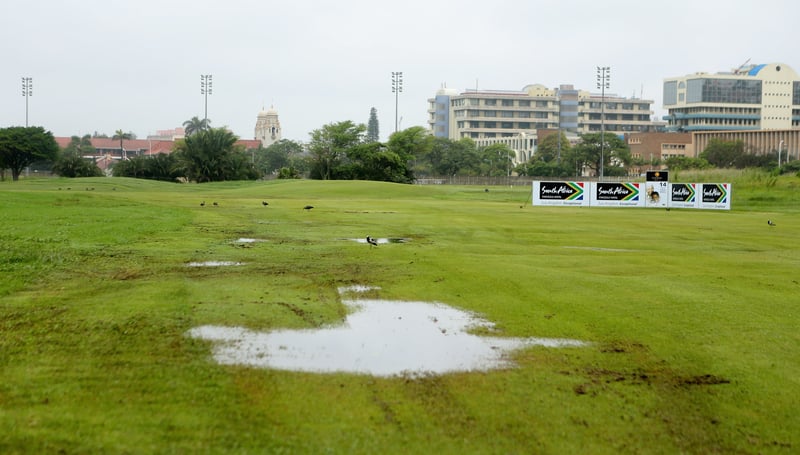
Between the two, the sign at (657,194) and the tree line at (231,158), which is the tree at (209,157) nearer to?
the tree line at (231,158)

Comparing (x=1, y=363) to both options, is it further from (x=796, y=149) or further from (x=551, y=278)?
(x=796, y=149)

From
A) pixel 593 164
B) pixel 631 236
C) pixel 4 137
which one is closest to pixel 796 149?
pixel 593 164

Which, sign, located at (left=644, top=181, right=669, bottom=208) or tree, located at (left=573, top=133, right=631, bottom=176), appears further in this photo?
tree, located at (left=573, top=133, right=631, bottom=176)

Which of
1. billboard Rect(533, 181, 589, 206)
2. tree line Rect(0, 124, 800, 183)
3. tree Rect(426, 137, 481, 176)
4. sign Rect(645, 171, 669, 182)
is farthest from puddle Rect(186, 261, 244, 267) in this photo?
tree Rect(426, 137, 481, 176)

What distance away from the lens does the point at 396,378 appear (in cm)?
751

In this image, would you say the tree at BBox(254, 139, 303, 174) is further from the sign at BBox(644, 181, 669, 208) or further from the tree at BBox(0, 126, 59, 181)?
the sign at BBox(644, 181, 669, 208)

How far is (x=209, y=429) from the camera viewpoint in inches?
238

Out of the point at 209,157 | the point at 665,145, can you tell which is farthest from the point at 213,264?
the point at 665,145

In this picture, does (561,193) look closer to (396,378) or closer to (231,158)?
(396,378)

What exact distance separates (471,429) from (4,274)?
9051 mm

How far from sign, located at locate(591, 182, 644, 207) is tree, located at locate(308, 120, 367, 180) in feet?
197

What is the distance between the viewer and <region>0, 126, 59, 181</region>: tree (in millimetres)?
96062

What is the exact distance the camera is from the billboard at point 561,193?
47.8 m

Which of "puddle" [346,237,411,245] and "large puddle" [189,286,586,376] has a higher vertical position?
"puddle" [346,237,411,245]
